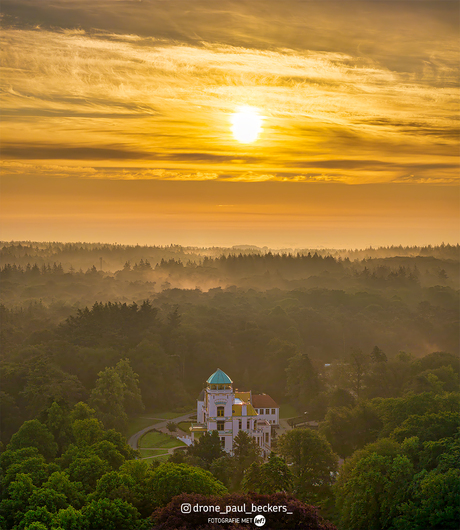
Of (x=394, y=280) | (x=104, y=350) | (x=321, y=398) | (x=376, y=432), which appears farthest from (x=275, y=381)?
(x=394, y=280)

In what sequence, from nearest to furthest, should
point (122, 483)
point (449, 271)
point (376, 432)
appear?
point (122, 483), point (376, 432), point (449, 271)

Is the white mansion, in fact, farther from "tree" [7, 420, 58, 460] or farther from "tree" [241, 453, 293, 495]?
"tree" [241, 453, 293, 495]

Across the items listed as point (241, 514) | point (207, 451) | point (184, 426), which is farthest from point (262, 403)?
point (241, 514)

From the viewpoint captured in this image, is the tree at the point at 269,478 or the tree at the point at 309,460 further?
the tree at the point at 309,460

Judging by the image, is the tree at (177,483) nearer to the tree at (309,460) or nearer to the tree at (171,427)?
the tree at (309,460)

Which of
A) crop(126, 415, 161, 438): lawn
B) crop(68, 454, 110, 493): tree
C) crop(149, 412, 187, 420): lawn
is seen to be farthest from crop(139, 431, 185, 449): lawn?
crop(68, 454, 110, 493): tree

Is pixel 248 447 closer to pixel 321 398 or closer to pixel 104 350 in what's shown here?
pixel 321 398

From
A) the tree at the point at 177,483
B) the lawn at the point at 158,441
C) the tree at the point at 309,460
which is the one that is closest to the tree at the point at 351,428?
the tree at the point at 309,460
